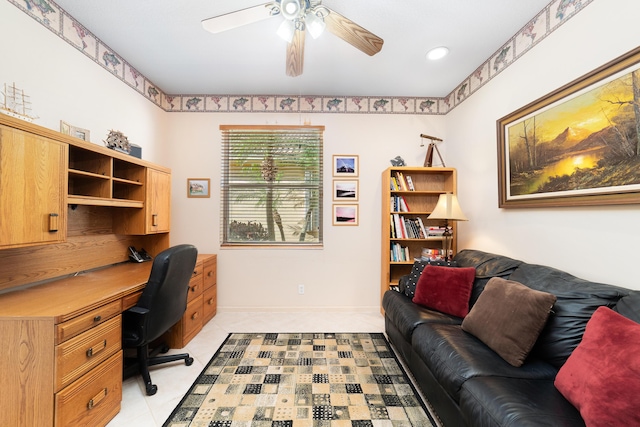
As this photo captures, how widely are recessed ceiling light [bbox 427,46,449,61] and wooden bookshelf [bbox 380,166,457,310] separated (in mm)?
1084

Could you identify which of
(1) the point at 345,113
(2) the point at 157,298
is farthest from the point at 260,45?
(2) the point at 157,298

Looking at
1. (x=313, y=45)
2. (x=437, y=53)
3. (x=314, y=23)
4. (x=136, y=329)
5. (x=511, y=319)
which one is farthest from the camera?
(x=437, y=53)

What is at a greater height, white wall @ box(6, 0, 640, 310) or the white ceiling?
the white ceiling

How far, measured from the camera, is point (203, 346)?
2268 millimetres

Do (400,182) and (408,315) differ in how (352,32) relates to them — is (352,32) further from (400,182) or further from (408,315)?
(408,315)

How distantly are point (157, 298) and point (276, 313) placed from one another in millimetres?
1642

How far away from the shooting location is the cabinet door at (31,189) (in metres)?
1.25

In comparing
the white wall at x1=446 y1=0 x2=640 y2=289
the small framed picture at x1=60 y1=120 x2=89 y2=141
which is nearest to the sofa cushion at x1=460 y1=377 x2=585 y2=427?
the white wall at x1=446 y1=0 x2=640 y2=289

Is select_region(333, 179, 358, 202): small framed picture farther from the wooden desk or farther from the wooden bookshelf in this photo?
the wooden desk

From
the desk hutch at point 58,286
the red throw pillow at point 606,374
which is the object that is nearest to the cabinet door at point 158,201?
the desk hutch at point 58,286

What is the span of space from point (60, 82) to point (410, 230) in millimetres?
3400

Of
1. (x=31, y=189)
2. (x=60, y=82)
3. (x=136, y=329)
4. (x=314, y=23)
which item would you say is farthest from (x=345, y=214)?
(x=60, y=82)

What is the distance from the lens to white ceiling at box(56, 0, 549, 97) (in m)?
1.78

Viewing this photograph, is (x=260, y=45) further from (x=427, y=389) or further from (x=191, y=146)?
(x=427, y=389)
